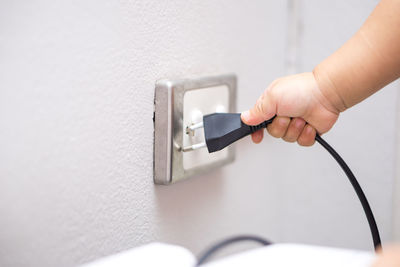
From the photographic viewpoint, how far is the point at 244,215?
2.38 ft

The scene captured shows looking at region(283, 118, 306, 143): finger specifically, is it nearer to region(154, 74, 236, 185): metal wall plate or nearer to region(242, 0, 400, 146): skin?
region(242, 0, 400, 146): skin

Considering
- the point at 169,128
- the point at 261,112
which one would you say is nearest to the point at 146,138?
the point at 169,128

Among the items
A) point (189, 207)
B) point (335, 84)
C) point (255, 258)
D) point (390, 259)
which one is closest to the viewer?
point (390, 259)

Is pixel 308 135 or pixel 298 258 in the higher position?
pixel 308 135

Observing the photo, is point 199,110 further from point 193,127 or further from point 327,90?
point 327,90

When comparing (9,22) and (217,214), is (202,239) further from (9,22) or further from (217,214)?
(9,22)

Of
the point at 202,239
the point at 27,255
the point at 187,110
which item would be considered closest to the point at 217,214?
the point at 202,239

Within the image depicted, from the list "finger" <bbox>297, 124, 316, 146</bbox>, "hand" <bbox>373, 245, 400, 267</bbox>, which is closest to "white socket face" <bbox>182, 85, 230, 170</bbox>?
"finger" <bbox>297, 124, 316, 146</bbox>

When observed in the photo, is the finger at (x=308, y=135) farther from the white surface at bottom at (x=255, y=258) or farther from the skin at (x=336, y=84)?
the white surface at bottom at (x=255, y=258)

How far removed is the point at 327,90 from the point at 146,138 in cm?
20

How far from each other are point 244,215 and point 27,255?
39 cm

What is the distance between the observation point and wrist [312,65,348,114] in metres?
0.50

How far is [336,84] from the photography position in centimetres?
50

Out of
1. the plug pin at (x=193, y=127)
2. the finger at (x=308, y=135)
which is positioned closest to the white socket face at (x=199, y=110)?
the plug pin at (x=193, y=127)
